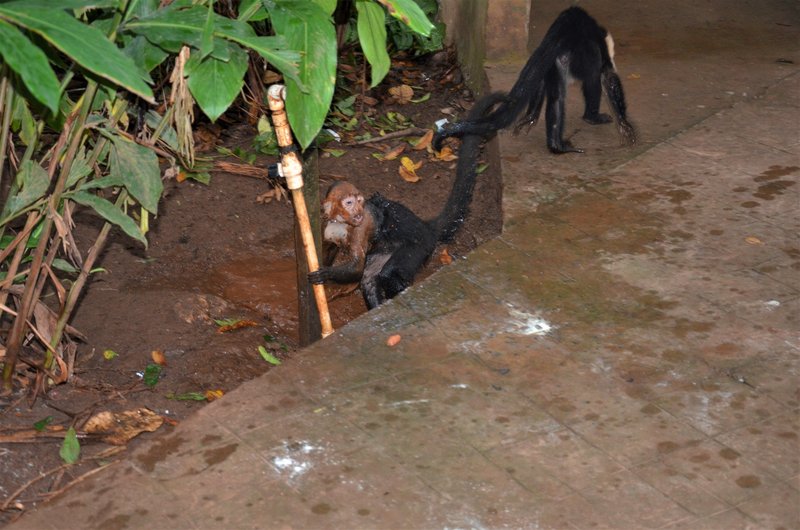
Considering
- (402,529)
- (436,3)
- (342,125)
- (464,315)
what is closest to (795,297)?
(464,315)

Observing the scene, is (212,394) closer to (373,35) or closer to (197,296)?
(197,296)

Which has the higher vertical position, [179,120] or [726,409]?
[179,120]

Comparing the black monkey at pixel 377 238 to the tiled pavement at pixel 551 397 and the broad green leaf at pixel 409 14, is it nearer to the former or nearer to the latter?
the tiled pavement at pixel 551 397

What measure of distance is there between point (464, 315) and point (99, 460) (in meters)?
1.53

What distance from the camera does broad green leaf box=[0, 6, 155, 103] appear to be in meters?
2.55

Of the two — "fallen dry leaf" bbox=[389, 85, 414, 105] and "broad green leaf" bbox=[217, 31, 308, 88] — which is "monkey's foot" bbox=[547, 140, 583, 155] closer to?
"fallen dry leaf" bbox=[389, 85, 414, 105]

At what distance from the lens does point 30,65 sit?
8.07 ft

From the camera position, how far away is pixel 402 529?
3.07 m

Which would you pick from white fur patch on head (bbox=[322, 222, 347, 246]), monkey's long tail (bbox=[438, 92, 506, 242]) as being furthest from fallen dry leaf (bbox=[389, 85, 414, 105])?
white fur patch on head (bbox=[322, 222, 347, 246])

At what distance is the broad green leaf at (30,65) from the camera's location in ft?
8.00

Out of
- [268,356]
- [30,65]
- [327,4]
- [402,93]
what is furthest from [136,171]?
[402,93]

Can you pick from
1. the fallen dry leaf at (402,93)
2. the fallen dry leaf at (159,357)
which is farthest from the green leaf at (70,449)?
the fallen dry leaf at (402,93)

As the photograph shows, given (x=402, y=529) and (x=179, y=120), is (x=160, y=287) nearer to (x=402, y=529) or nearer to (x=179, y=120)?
(x=179, y=120)

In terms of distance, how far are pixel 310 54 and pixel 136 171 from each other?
80 cm
